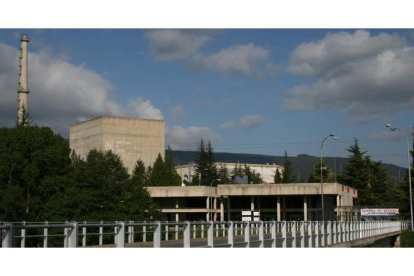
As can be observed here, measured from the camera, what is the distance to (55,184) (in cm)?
6219

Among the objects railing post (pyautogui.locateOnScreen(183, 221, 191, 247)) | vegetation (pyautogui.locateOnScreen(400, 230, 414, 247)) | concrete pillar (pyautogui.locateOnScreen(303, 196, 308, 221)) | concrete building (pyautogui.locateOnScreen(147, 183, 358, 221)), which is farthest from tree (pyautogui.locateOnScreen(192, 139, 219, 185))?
railing post (pyautogui.locateOnScreen(183, 221, 191, 247))

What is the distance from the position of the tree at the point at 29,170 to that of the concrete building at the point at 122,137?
106 m

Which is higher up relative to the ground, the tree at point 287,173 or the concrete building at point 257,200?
the tree at point 287,173

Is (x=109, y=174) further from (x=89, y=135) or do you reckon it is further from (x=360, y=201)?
(x=89, y=135)

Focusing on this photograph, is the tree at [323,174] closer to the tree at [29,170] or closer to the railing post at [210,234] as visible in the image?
the tree at [29,170]

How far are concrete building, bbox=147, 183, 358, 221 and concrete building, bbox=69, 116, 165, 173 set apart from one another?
170 ft

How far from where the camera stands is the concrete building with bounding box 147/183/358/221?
105m

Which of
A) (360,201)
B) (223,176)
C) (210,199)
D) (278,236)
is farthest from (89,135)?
(278,236)

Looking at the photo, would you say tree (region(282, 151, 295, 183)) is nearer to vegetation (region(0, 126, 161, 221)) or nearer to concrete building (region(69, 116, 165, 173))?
concrete building (region(69, 116, 165, 173))

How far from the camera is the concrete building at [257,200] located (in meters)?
105

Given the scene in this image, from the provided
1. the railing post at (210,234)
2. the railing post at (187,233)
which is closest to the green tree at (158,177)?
the railing post at (210,234)
